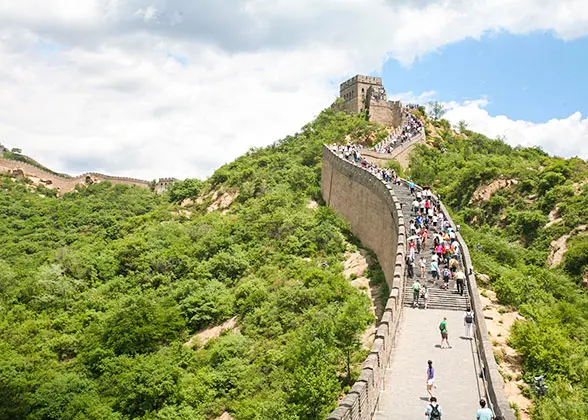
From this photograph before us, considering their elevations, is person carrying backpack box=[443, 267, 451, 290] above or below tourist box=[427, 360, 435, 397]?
above

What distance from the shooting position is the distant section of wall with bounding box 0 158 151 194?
232ft

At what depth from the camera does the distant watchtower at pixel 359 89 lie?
55.3 m

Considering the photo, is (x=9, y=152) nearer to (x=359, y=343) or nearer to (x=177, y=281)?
(x=177, y=281)

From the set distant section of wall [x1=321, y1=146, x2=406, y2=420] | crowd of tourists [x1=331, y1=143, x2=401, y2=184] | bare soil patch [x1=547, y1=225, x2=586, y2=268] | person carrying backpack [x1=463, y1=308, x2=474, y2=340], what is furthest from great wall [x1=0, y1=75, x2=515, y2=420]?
bare soil patch [x1=547, y1=225, x2=586, y2=268]

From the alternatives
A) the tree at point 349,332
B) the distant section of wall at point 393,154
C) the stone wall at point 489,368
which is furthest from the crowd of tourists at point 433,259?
the distant section of wall at point 393,154

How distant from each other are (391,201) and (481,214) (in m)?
11.5

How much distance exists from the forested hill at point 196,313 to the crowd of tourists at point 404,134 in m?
5.43

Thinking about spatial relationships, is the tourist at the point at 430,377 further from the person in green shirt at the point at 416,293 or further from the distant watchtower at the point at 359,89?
the distant watchtower at the point at 359,89

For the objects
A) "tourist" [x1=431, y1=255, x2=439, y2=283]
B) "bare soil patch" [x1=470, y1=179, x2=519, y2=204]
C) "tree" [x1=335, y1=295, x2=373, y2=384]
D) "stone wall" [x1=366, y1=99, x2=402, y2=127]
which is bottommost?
"tree" [x1=335, y1=295, x2=373, y2=384]

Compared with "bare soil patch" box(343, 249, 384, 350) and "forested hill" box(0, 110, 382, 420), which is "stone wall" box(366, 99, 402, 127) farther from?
"bare soil patch" box(343, 249, 384, 350)

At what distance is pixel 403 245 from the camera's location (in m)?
18.0

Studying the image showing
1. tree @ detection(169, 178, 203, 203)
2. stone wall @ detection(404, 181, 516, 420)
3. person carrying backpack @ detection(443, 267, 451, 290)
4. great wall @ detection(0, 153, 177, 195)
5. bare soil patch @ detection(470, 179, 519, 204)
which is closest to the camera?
stone wall @ detection(404, 181, 516, 420)

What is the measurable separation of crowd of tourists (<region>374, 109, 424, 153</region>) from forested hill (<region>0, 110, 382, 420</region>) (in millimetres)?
5428

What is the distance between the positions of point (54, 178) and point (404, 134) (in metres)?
50.9
